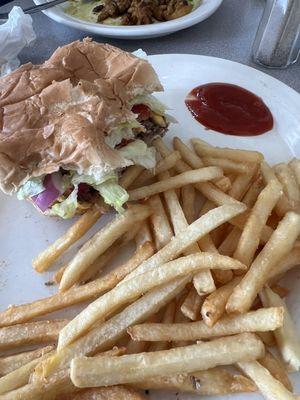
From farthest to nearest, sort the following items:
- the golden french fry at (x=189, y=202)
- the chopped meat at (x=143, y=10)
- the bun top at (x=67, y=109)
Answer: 1. the chopped meat at (x=143, y=10)
2. the golden french fry at (x=189, y=202)
3. the bun top at (x=67, y=109)

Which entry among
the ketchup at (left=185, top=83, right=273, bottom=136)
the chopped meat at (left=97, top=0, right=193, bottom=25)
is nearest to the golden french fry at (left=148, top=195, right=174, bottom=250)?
the ketchup at (left=185, top=83, right=273, bottom=136)

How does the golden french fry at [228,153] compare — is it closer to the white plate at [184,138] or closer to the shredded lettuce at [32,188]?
the white plate at [184,138]

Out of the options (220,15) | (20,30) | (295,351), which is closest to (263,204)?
(295,351)

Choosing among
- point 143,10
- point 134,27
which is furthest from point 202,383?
point 143,10

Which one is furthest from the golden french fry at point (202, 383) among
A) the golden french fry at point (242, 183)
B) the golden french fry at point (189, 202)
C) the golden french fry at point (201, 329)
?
the golden french fry at point (242, 183)

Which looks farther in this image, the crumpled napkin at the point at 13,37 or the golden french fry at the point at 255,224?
the crumpled napkin at the point at 13,37

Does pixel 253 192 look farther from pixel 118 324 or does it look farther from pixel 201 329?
pixel 118 324

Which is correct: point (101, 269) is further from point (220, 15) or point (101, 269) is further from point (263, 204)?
point (220, 15)
